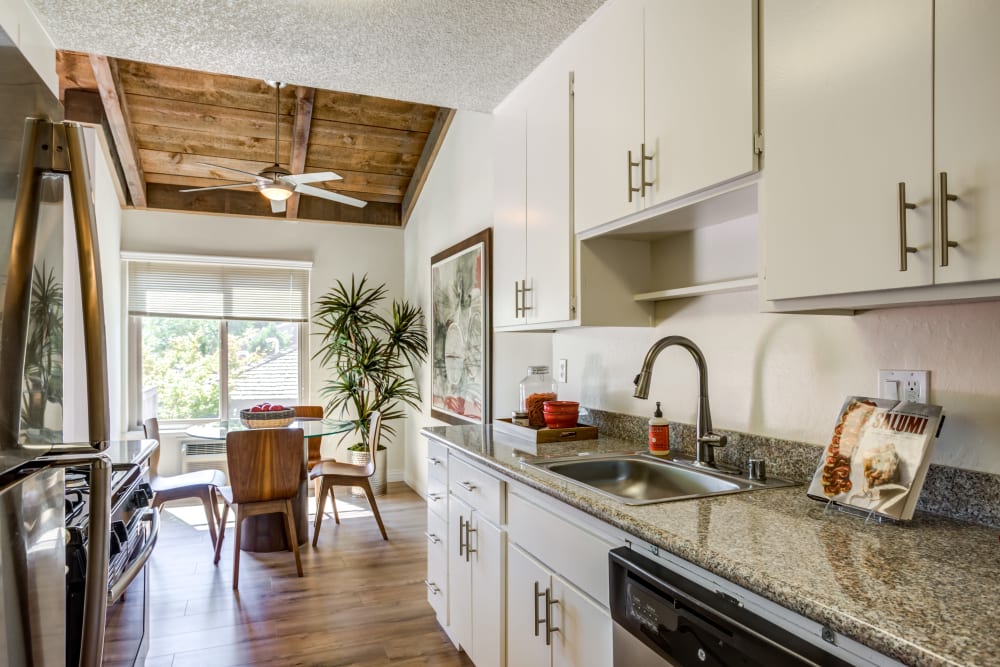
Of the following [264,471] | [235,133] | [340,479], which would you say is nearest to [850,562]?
[264,471]

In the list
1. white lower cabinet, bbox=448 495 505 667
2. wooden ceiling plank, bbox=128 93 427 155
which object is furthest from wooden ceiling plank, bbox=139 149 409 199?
white lower cabinet, bbox=448 495 505 667

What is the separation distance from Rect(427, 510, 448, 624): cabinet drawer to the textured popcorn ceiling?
78.1 inches

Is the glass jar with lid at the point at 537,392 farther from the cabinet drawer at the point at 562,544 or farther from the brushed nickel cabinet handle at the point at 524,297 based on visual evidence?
the cabinet drawer at the point at 562,544

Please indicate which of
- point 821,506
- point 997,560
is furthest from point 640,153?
point 997,560

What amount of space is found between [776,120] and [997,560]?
3.22ft

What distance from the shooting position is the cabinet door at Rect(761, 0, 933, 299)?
1121 millimetres

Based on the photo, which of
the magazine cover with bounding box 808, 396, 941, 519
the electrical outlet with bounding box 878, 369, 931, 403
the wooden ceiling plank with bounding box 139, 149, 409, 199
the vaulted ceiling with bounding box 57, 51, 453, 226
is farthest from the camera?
the wooden ceiling plank with bounding box 139, 149, 409, 199

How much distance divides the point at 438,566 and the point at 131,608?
4.26 ft

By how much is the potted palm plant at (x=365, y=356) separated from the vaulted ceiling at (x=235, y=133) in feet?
2.94

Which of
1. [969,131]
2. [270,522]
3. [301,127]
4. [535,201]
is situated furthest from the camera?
[301,127]

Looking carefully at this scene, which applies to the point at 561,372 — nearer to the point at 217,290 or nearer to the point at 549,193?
the point at 549,193

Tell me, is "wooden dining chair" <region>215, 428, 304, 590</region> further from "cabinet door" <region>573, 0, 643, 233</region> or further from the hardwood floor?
"cabinet door" <region>573, 0, 643, 233</region>

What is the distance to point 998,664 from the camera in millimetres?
729

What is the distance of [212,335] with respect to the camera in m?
5.55
